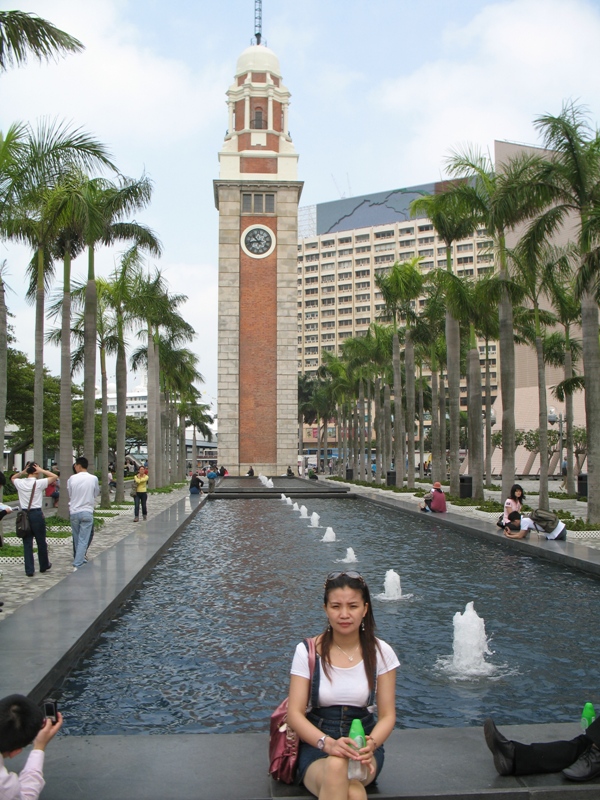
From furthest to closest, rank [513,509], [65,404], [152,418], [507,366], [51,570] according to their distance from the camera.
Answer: [152,418]
[507,366]
[65,404]
[513,509]
[51,570]

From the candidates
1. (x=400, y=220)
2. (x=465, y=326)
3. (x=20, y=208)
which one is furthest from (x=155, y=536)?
(x=400, y=220)

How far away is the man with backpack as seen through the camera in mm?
13680

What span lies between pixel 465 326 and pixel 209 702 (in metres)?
23.8

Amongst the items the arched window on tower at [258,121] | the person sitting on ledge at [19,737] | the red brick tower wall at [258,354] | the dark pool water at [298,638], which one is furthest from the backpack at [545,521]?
the arched window on tower at [258,121]

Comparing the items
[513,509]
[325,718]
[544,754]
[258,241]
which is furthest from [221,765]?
[258,241]

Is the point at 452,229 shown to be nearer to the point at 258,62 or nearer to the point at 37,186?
the point at 37,186

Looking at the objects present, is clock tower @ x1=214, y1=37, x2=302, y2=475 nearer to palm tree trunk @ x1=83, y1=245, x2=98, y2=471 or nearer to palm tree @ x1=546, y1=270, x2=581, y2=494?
palm tree @ x1=546, y1=270, x2=581, y2=494

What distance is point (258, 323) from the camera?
5559 cm

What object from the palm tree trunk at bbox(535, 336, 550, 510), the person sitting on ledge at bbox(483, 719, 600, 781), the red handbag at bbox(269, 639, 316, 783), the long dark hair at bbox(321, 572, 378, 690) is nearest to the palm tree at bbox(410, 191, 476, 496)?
the palm tree trunk at bbox(535, 336, 550, 510)

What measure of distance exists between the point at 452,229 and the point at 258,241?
32213mm

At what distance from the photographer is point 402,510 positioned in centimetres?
2219

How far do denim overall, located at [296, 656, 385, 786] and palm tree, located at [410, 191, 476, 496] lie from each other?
734 inches

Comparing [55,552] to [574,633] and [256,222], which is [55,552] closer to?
[574,633]

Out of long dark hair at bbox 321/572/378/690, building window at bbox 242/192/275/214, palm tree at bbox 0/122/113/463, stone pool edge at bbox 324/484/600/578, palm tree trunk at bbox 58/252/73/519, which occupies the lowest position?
stone pool edge at bbox 324/484/600/578
